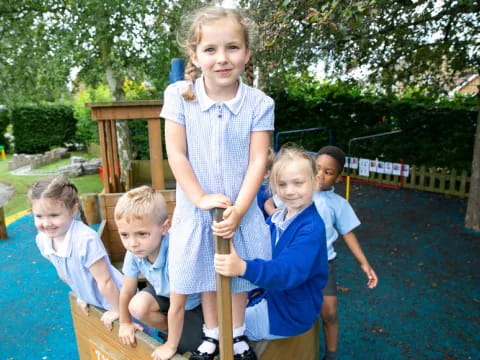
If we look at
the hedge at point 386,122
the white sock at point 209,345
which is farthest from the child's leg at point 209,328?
the hedge at point 386,122

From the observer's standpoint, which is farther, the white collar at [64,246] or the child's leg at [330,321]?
the child's leg at [330,321]

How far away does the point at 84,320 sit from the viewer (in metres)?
1.99

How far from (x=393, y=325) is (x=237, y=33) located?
325 cm

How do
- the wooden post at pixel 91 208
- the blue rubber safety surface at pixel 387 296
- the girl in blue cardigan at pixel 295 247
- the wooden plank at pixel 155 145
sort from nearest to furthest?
the girl in blue cardigan at pixel 295 247
the blue rubber safety surface at pixel 387 296
the wooden plank at pixel 155 145
the wooden post at pixel 91 208

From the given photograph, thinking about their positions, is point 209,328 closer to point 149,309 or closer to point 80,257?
point 149,309

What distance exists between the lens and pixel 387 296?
411cm

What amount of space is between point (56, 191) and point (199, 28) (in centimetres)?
106

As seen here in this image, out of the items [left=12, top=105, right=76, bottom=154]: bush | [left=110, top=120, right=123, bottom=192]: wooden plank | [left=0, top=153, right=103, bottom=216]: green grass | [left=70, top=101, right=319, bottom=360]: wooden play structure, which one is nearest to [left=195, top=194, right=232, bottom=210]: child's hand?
[left=70, top=101, right=319, bottom=360]: wooden play structure

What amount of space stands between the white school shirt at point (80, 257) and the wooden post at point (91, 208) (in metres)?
4.47

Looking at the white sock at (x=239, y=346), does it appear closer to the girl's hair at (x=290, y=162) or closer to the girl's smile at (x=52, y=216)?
the girl's hair at (x=290, y=162)

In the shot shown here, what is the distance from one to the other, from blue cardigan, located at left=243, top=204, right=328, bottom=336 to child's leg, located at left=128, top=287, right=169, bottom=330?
20.6 inches

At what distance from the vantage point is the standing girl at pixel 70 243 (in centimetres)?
182

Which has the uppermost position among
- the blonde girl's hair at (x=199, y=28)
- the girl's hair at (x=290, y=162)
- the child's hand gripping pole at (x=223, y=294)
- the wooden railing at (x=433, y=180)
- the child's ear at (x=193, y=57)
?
the blonde girl's hair at (x=199, y=28)

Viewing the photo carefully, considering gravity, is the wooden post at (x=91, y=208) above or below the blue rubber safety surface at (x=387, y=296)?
above
